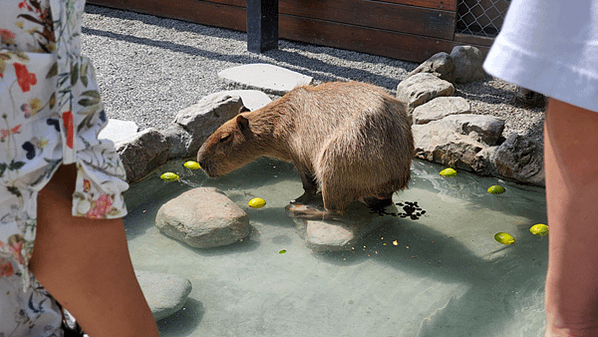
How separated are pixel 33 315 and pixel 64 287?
315 millimetres

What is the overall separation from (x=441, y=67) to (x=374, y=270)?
2.77 metres

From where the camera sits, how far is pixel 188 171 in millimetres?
3857

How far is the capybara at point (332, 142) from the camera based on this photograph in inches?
118

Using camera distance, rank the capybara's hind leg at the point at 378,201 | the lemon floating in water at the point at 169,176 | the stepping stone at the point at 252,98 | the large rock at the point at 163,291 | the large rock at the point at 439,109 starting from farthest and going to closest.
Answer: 1. the stepping stone at the point at 252,98
2. the large rock at the point at 439,109
3. the lemon floating in water at the point at 169,176
4. the capybara's hind leg at the point at 378,201
5. the large rock at the point at 163,291

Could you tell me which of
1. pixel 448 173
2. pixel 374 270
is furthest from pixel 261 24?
pixel 374 270

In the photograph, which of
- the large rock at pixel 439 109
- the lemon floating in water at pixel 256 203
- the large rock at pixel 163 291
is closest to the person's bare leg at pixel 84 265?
the large rock at pixel 163 291

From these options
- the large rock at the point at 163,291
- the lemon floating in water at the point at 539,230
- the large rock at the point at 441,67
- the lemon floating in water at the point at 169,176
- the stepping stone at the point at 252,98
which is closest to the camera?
the large rock at the point at 163,291

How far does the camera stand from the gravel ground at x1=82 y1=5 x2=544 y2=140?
4566mm

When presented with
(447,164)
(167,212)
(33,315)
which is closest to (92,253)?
(33,315)

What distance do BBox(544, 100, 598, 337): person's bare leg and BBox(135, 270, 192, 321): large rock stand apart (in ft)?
5.50

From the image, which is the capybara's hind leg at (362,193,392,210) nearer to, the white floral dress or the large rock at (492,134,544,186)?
the large rock at (492,134,544,186)

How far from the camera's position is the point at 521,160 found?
362 cm

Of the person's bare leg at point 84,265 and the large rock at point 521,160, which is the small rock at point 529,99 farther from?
the person's bare leg at point 84,265

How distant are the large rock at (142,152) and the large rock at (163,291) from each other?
3.47ft
